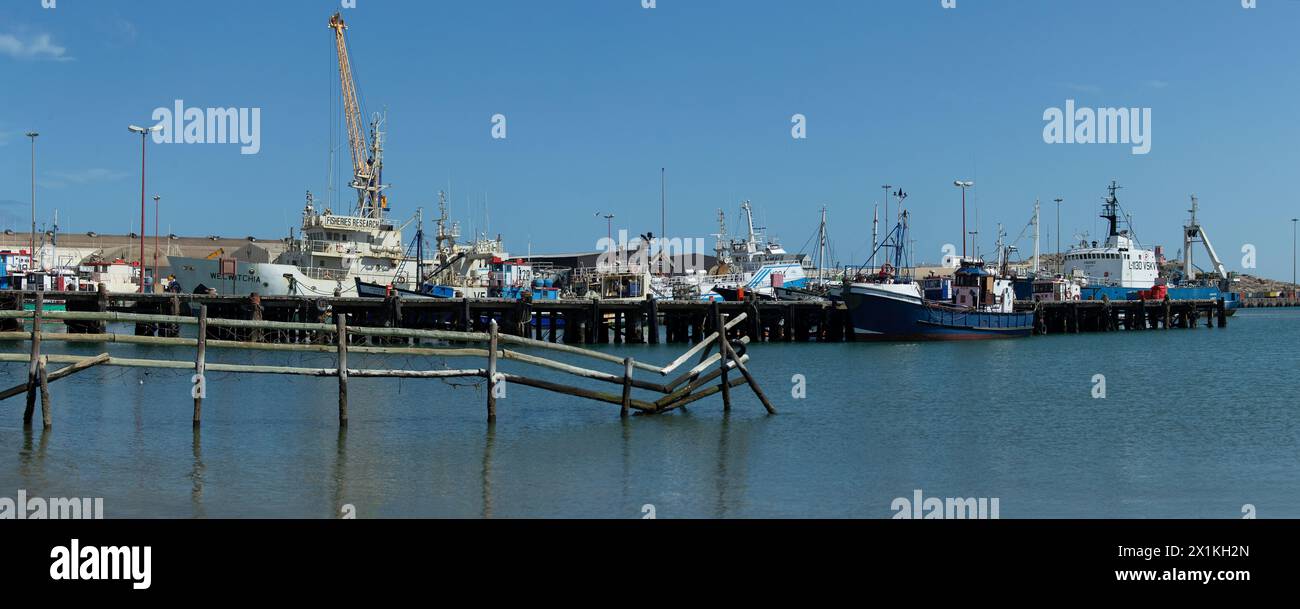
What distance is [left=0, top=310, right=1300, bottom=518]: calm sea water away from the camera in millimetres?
14336

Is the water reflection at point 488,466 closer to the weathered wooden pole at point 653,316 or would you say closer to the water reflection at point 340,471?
the water reflection at point 340,471

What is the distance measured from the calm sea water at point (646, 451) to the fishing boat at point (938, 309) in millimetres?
21957

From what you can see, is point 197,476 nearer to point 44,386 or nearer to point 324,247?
point 44,386

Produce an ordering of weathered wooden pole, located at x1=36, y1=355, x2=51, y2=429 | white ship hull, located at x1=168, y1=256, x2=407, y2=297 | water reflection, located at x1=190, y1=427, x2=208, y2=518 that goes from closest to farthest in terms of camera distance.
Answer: water reflection, located at x1=190, y1=427, x2=208, y2=518 < weathered wooden pole, located at x1=36, y1=355, x2=51, y2=429 < white ship hull, located at x1=168, y1=256, x2=407, y2=297

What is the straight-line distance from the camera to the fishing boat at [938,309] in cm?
5369

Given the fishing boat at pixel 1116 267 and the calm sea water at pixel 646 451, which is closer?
the calm sea water at pixel 646 451

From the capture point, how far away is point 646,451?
1827 centimetres

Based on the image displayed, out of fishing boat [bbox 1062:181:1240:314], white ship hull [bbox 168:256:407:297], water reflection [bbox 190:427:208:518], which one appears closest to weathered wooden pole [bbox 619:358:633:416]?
water reflection [bbox 190:427:208:518]

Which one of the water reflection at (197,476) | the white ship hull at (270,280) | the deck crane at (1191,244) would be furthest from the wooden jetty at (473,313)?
the deck crane at (1191,244)

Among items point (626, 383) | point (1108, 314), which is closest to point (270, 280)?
point (626, 383)

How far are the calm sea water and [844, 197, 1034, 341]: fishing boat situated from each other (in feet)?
72.0

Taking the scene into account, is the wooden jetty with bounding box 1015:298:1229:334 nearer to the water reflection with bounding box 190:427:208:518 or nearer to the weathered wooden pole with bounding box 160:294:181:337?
the weathered wooden pole with bounding box 160:294:181:337
